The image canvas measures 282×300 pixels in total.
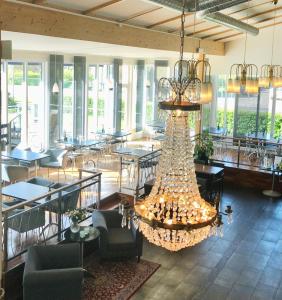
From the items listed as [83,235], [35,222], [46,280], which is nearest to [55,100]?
[35,222]

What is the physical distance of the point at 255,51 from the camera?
14.6 m

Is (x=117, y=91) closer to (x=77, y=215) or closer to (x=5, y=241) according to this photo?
(x=77, y=215)

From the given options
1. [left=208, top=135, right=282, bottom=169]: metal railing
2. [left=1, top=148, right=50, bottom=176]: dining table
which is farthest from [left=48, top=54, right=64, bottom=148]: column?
[left=208, top=135, right=282, bottom=169]: metal railing

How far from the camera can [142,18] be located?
883cm

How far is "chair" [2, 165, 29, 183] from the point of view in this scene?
31.4 feet

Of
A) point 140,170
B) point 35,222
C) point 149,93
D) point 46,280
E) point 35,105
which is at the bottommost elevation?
point 46,280

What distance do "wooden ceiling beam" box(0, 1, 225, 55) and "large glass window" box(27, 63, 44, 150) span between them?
430 centimetres

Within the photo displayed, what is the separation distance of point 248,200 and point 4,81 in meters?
6.94

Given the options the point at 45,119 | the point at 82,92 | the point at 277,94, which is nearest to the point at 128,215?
the point at 45,119

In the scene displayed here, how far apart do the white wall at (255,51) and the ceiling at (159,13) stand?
2.51 feet

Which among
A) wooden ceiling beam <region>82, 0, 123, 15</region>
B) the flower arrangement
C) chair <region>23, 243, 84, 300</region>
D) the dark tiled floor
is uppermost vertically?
wooden ceiling beam <region>82, 0, 123, 15</region>

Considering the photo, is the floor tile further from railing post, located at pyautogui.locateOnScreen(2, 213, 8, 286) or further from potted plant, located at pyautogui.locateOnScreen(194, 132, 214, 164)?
potted plant, located at pyautogui.locateOnScreen(194, 132, 214, 164)

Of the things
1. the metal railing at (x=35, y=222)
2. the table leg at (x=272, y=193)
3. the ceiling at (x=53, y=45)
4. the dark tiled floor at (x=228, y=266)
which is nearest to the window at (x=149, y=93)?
the ceiling at (x=53, y=45)

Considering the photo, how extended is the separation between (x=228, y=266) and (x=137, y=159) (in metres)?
3.56
